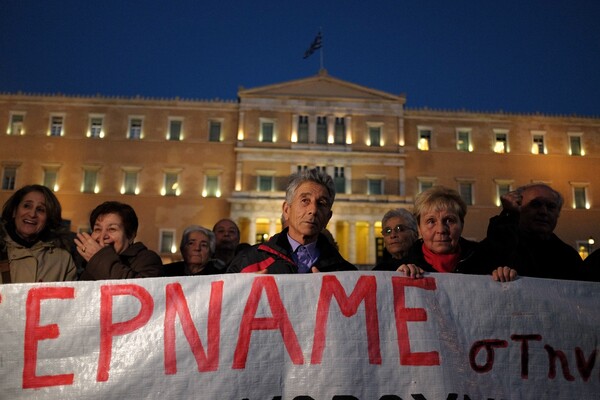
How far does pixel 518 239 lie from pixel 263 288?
1801 millimetres

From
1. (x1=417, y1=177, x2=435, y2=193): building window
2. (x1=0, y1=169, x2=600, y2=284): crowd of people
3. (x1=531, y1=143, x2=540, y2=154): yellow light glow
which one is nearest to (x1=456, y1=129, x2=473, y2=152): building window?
(x1=417, y1=177, x2=435, y2=193): building window

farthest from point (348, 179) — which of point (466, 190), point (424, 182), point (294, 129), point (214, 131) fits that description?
point (214, 131)

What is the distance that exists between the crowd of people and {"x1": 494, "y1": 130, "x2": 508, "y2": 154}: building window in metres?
32.7

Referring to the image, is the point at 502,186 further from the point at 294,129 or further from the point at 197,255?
the point at 197,255

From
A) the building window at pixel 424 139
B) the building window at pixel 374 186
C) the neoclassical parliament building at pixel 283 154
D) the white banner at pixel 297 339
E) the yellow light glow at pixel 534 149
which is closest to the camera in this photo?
the white banner at pixel 297 339

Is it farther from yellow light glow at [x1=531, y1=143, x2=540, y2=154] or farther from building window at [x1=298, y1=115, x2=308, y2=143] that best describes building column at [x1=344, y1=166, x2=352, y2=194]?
yellow light glow at [x1=531, y1=143, x2=540, y2=154]

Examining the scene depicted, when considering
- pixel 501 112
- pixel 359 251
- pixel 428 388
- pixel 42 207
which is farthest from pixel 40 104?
pixel 428 388

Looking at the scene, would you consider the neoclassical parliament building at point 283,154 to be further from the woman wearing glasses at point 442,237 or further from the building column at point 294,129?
the woman wearing glasses at point 442,237

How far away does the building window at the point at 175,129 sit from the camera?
3388cm

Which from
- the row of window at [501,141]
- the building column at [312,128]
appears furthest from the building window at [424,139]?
the building column at [312,128]

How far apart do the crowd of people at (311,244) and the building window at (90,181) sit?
30.2 meters

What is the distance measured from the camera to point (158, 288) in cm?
313

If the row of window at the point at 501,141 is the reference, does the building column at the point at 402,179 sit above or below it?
below

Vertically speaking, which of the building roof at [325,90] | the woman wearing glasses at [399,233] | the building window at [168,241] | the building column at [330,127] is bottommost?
the woman wearing glasses at [399,233]
